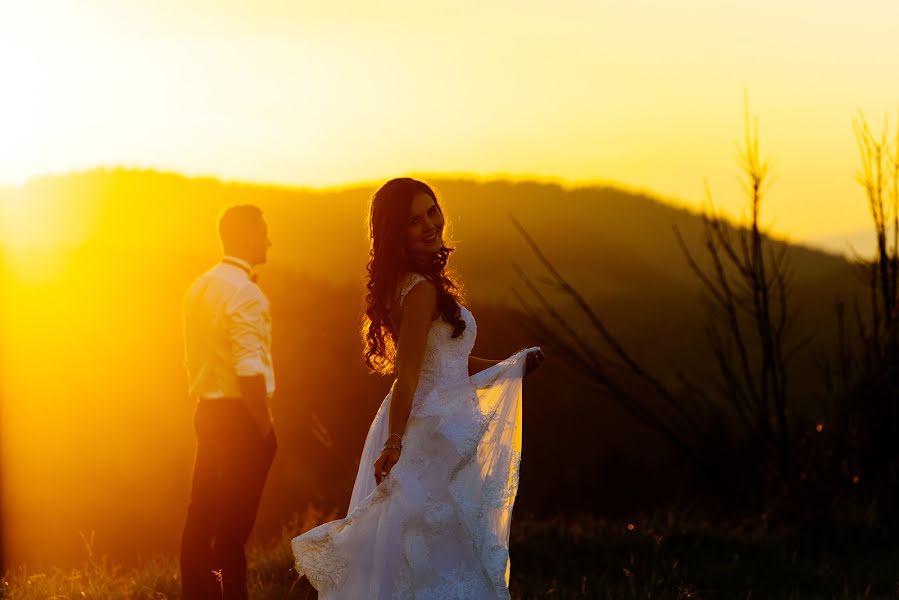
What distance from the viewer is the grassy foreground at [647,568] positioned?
5875mm

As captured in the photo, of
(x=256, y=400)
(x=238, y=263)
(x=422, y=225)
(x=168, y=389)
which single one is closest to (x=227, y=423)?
(x=256, y=400)

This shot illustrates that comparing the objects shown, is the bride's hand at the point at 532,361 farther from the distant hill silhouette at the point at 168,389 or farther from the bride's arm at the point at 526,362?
the distant hill silhouette at the point at 168,389

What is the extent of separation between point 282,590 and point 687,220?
38758mm

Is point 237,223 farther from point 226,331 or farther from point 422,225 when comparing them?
point 422,225

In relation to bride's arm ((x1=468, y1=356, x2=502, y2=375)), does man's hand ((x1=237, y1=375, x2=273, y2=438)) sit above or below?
below

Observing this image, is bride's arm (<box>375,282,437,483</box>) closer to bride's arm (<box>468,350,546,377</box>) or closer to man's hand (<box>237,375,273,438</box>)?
bride's arm (<box>468,350,546,377</box>)

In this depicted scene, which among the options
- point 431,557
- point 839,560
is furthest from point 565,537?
point 431,557

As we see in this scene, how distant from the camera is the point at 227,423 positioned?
5371 mm

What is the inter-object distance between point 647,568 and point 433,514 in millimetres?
3277

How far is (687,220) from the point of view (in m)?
42.8

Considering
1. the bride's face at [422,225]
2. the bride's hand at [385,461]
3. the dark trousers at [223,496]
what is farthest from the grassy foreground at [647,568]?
the bride's face at [422,225]

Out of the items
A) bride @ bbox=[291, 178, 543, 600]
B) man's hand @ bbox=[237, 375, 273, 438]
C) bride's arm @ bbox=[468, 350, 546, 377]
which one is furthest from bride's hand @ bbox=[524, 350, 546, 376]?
man's hand @ bbox=[237, 375, 273, 438]

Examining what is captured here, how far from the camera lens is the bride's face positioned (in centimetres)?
381

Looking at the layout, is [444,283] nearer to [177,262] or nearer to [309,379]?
[309,379]
